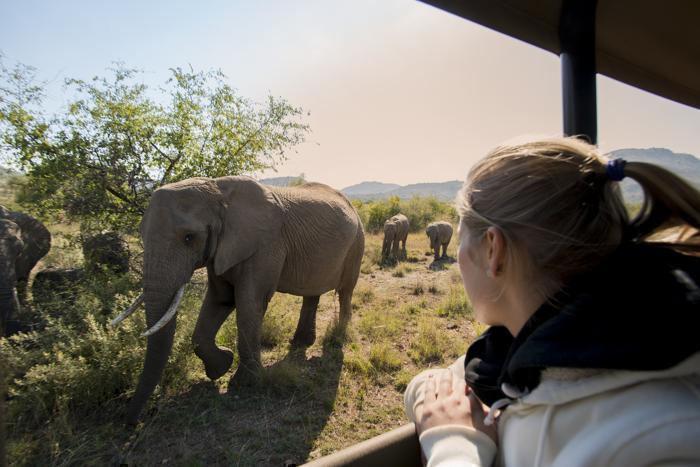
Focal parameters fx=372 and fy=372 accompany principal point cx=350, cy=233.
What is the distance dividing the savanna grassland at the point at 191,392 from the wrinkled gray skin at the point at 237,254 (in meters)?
0.26

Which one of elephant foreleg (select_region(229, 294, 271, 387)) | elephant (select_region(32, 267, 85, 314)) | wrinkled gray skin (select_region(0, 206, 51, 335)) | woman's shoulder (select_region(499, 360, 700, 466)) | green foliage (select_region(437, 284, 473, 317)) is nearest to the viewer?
woman's shoulder (select_region(499, 360, 700, 466))

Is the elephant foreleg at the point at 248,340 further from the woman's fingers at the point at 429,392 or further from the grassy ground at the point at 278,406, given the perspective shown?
the woman's fingers at the point at 429,392

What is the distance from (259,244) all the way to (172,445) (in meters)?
1.83

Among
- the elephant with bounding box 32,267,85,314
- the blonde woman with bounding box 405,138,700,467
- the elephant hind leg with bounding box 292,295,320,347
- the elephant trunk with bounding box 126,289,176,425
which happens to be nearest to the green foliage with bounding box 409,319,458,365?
the elephant hind leg with bounding box 292,295,320,347

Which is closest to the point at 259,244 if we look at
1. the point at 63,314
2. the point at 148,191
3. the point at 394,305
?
the point at 63,314

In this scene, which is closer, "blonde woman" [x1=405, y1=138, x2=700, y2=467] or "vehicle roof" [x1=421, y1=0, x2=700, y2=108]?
"blonde woman" [x1=405, y1=138, x2=700, y2=467]

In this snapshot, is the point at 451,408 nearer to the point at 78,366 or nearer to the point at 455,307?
the point at 78,366

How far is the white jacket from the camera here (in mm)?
674

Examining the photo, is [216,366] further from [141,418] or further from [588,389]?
[588,389]

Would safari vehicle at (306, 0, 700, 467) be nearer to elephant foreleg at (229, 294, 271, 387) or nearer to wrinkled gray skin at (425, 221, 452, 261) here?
elephant foreleg at (229, 294, 271, 387)

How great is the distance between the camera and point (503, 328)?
117 cm

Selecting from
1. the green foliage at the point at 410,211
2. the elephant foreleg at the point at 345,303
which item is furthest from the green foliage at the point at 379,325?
the green foliage at the point at 410,211

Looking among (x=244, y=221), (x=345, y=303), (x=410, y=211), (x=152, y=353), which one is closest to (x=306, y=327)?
(x=345, y=303)

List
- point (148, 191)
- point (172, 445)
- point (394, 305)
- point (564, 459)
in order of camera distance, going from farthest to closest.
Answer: point (394, 305), point (148, 191), point (172, 445), point (564, 459)
